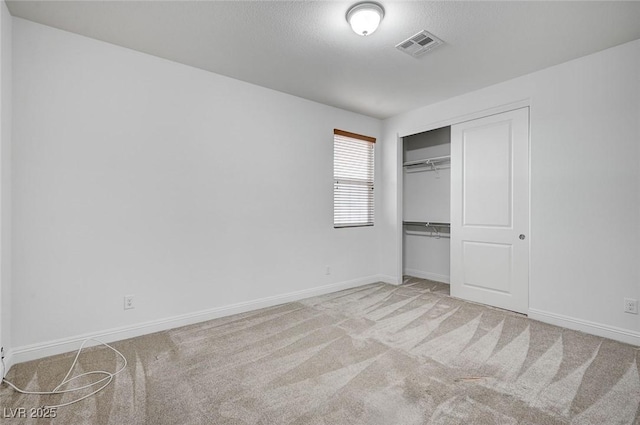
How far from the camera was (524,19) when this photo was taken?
7.83 ft

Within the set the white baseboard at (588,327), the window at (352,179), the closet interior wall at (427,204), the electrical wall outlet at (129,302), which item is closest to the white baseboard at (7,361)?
the electrical wall outlet at (129,302)

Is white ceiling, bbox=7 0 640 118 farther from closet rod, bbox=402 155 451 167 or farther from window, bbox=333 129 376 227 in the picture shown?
closet rod, bbox=402 155 451 167

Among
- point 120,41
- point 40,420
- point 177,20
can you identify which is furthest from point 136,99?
point 40,420

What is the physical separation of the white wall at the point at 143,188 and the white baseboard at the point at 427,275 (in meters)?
2.18

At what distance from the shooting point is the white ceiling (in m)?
2.26

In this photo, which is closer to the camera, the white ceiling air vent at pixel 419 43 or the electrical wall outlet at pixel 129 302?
the white ceiling air vent at pixel 419 43

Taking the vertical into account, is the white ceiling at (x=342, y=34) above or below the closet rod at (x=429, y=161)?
above

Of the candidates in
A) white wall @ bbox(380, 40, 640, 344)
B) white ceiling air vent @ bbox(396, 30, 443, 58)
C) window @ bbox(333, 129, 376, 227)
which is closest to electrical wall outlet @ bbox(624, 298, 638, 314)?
white wall @ bbox(380, 40, 640, 344)

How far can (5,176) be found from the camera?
222 cm

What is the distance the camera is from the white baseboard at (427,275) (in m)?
4.94

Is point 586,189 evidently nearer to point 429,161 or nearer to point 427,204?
point 429,161

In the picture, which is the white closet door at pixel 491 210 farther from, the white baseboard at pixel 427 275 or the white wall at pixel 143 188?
the white wall at pixel 143 188

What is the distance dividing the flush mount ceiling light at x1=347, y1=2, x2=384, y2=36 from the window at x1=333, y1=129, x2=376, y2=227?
2113mm

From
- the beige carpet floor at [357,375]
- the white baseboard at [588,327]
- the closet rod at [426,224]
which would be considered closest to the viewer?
the beige carpet floor at [357,375]
